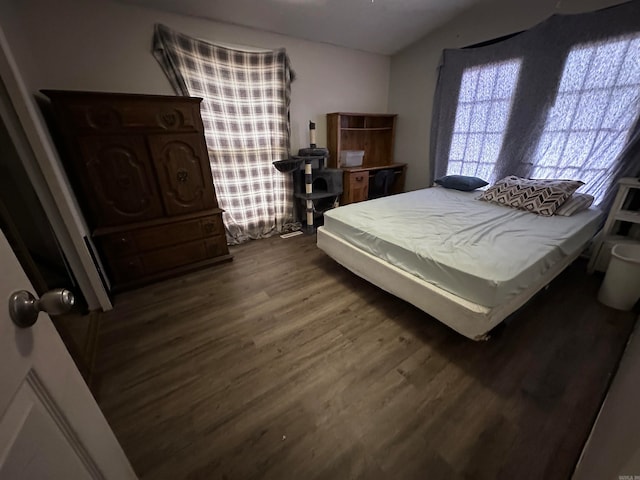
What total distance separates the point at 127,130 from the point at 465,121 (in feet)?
12.1

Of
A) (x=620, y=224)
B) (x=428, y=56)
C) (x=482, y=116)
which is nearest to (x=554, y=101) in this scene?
(x=482, y=116)

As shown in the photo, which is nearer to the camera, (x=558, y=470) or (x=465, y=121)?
(x=558, y=470)

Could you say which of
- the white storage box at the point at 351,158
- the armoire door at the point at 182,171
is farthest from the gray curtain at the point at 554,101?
the armoire door at the point at 182,171

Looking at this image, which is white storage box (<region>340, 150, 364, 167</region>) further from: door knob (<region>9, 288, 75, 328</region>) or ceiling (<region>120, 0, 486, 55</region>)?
door knob (<region>9, 288, 75, 328</region>)

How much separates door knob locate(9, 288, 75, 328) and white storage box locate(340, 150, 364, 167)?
3.60 m

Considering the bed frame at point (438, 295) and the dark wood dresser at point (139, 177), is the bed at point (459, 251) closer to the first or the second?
the bed frame at point (438, 295)

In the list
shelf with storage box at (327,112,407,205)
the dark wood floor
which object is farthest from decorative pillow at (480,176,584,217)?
shelf with storage box at (327,112,407,205)

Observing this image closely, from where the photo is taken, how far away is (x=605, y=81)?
225cm

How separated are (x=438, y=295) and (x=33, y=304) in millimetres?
1668

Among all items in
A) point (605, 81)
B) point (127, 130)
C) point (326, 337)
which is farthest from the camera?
point (605, 81)

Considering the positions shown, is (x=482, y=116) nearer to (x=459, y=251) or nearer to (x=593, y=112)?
(x=593, y=112)

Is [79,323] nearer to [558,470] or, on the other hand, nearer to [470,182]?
[558,470]

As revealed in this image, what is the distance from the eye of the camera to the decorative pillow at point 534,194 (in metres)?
2.26

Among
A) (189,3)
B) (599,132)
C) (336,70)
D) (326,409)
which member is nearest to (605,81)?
(599,132)
